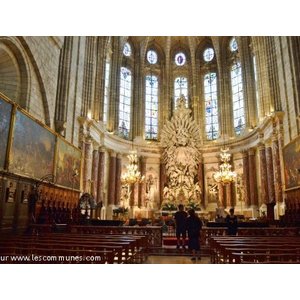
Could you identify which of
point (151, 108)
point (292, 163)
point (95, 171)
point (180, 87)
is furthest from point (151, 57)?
point (292, 163)

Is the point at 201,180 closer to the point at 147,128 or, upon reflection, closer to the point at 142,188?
the point at 142,188

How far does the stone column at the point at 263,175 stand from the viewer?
16.6 metres

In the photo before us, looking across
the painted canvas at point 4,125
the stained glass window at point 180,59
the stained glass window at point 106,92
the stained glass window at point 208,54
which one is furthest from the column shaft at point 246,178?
the painted canvas at point 4,125

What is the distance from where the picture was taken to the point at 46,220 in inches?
388

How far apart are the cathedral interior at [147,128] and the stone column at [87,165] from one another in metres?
0.06

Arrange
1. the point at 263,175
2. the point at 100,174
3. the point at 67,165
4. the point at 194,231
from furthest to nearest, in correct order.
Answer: the point at 100,174
the point at 263,175
the point at 67,165
the point at 194,231

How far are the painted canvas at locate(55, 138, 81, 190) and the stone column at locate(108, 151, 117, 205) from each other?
5111 millimetres

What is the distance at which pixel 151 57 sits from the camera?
986 inches

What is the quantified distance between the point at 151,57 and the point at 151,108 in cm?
462

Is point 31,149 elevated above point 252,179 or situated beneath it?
situated beneath

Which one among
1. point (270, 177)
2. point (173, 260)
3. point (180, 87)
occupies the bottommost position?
point (173, 260)

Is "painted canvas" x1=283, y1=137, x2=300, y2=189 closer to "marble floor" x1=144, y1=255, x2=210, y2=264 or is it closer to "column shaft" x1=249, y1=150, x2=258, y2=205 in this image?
"column shaft" x1=249, y1=150, x2=258, y2=205

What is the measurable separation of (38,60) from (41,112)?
200 centimetres

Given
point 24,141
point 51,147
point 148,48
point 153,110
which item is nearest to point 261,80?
point 153,110
